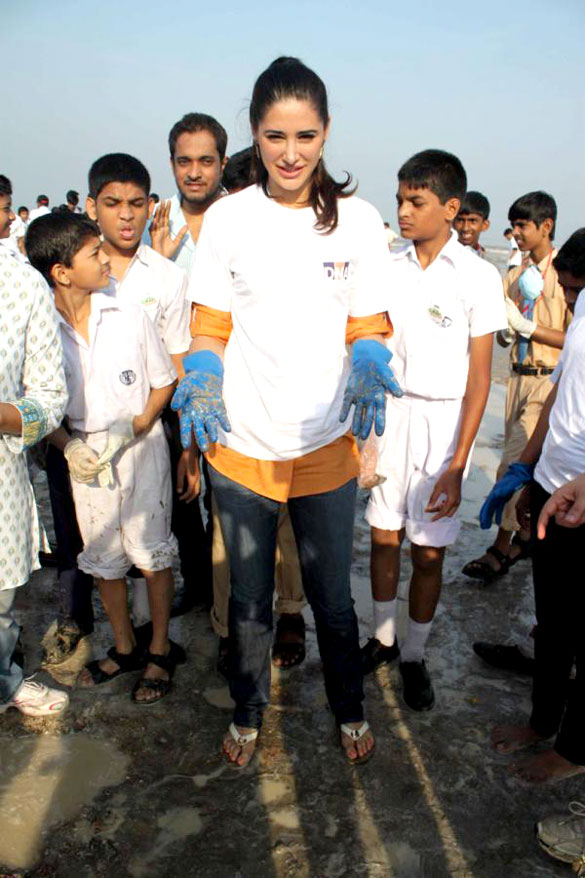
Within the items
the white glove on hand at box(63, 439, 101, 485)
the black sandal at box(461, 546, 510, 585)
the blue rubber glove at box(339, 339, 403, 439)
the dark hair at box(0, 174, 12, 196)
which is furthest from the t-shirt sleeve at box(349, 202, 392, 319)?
the dark hair at box(0, 174, 12, 196)

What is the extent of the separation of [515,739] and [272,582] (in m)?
1.03

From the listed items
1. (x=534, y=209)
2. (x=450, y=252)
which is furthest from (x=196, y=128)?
(x=534, y=209)

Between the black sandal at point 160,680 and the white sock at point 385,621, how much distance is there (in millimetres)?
829

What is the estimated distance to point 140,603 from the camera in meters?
2.92

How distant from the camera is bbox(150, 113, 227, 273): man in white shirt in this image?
2.96 m

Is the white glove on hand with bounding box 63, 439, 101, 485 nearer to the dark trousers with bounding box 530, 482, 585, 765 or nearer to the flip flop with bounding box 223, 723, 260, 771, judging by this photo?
the flip flop with bounding box 223, 723, 260, 771

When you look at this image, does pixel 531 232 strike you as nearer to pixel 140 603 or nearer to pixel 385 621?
pixel 385 621

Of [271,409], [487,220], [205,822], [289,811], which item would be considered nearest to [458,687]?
[289,811]

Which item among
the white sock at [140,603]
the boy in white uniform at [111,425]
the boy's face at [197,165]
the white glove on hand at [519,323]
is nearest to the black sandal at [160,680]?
the boy in white uniform at [111,425]

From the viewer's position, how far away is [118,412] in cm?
240

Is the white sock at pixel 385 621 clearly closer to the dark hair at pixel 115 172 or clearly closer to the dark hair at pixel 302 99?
the dark hair at pixel 302 99

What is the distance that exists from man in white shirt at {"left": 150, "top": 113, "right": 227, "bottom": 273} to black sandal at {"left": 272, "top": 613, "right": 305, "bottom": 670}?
1.66 meters

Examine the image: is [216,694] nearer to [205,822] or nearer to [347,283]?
[205,822]

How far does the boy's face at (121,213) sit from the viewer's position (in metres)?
2.62
